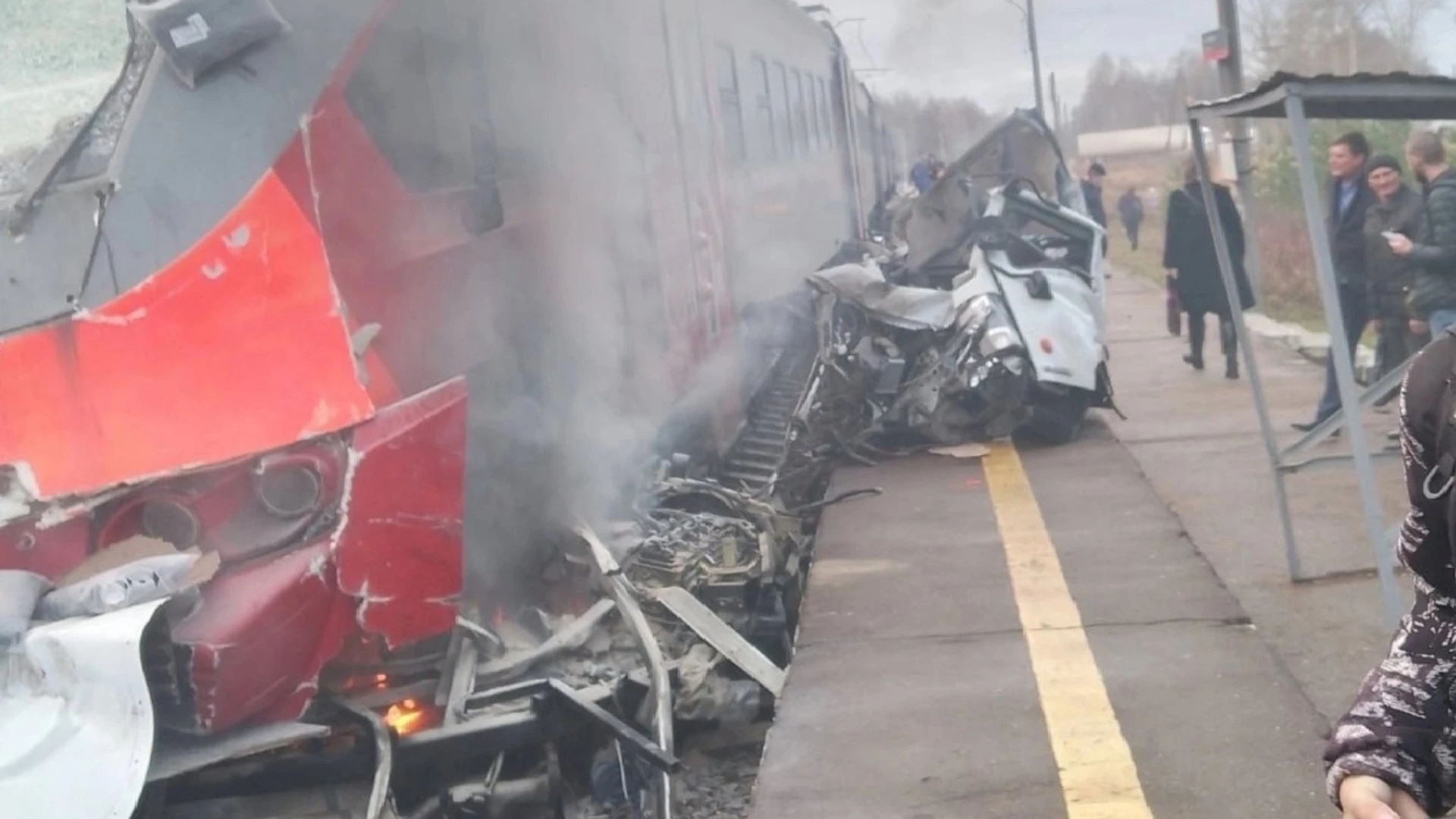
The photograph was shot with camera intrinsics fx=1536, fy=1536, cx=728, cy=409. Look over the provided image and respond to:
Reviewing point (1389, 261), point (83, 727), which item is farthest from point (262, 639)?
point (1389, 261)

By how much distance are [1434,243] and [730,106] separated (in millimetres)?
→ 4490

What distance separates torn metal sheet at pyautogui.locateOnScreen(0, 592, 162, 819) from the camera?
3158mm

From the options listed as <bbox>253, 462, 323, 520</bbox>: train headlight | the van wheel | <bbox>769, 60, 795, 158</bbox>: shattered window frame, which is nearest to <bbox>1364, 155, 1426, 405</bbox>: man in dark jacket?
the van wheel

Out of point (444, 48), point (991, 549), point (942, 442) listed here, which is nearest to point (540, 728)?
point (444, 48)

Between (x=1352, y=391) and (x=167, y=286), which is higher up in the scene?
(x=167, y=286)

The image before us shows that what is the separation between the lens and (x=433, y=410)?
3.89 meters

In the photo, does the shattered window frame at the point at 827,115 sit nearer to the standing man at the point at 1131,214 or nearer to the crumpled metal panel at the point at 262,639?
the crumpled metal panel at the point at 262,639

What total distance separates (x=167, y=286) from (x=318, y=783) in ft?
4.28

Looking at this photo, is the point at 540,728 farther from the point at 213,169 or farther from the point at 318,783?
the point at 213,169

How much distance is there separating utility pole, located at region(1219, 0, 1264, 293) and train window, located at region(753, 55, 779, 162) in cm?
374

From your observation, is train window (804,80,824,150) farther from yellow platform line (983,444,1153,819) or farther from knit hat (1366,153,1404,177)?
yellow platform line (983,444,1153,819)

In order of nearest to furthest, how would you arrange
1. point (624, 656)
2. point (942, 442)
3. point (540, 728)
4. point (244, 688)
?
point (244, 688) < point (540, 728) < point (624, 656) < point (942, 442)

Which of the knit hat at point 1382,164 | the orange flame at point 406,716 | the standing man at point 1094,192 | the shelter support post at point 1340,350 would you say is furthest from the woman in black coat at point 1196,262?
the standing man at point 1094,192

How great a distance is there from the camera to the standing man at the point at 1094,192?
67.2 feet
